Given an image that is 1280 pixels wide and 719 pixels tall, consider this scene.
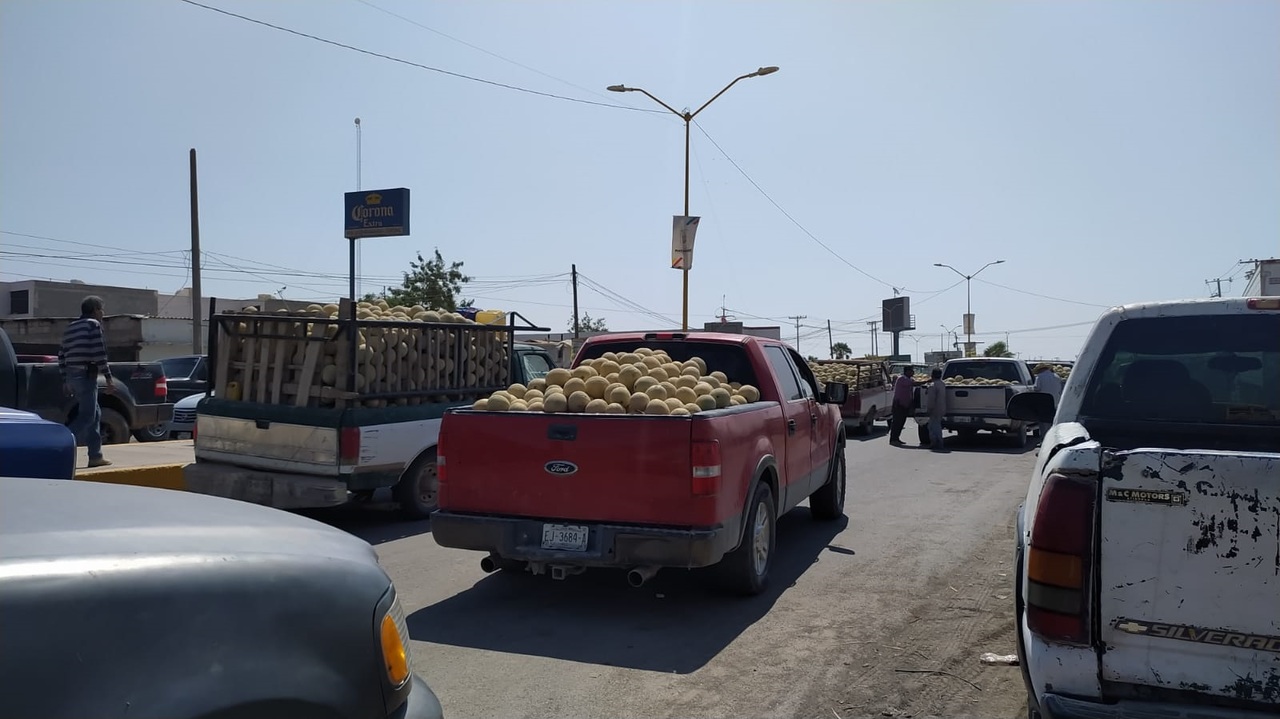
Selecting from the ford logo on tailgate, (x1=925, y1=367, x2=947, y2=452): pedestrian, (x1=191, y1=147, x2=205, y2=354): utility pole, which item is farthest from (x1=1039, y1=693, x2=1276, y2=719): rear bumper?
(x1=191, y1=147, x2=205, y2=354): utility pole

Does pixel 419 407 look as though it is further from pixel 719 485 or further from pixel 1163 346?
pixel 1163 346

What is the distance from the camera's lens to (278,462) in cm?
865

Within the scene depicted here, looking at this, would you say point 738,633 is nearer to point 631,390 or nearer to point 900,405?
point 631,390

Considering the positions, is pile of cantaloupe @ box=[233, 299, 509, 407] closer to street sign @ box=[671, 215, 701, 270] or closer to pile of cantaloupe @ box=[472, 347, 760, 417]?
pile of cantaloupe @ box=[472, 347, 760, 417]

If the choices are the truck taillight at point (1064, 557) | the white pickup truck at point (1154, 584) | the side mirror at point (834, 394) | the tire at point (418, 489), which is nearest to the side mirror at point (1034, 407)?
the white pickup truck at point (1154, 584)

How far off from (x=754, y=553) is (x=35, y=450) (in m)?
4.34

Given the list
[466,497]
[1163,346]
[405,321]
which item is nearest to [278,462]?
[405,321]

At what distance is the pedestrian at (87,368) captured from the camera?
9.59m

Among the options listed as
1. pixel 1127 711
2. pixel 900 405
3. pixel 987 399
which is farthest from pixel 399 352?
pixel 987 399

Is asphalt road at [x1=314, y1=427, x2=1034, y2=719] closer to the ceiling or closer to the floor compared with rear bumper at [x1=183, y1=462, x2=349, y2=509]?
closer to the floor

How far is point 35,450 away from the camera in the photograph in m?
4.35

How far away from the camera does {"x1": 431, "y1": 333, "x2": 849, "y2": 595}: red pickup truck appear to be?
5.69 metres

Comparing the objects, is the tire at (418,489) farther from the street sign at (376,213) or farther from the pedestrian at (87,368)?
the street sign at (376,213)

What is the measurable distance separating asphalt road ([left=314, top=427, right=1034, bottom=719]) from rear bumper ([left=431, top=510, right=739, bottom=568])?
1.45 feet
